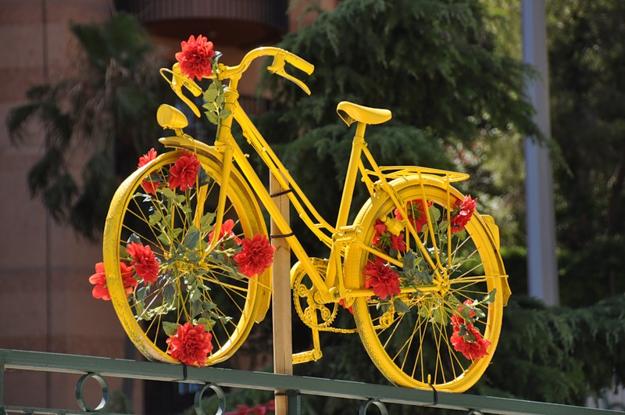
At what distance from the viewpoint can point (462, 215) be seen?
4500 mm

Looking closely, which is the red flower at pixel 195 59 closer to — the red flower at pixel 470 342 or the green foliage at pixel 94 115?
the red flower at pixel 470 342

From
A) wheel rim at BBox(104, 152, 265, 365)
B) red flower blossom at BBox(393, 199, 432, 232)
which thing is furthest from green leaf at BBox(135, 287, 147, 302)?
red flower blossom at BBox(393, 199, 432, 232)

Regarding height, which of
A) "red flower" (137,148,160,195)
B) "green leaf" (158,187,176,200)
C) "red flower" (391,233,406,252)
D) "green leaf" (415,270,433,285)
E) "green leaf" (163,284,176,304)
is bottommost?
"green leaf" (163,284,176,304)

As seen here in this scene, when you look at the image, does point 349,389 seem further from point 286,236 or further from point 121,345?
point 121,345

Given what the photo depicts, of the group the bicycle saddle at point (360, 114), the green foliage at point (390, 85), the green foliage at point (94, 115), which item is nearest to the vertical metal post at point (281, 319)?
the bicycle saddle at point (360, 114)

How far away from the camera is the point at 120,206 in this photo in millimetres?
3838

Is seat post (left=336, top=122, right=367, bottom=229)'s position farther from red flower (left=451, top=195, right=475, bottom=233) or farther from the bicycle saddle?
red flower (left=451, top=195, right=475, bottom=233)

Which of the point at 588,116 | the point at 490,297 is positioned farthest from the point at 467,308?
the point at 588,116

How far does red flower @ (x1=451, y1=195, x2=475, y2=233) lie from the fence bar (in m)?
0.50

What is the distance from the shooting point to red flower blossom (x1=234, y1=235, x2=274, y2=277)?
4039mm

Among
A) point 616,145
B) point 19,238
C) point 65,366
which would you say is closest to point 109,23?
point 19,238

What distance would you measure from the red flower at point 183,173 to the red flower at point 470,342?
0.96 m

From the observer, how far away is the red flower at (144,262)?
3854 mm

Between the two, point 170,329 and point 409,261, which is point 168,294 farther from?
point 409,261
